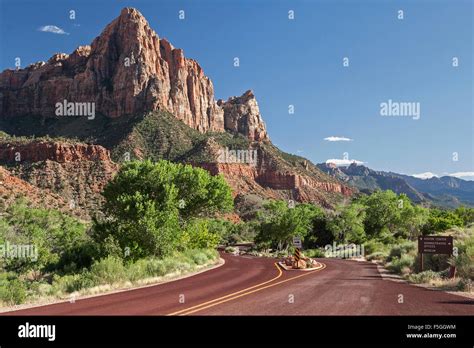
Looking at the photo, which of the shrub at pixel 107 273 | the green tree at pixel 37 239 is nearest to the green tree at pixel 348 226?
the green tree at pixel 37 239

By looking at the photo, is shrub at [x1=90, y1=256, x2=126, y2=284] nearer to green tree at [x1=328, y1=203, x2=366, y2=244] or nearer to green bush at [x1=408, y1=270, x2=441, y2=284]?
green bush at [x1=408, y1=270, x2=441, y2=284]

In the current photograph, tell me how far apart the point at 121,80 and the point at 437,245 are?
16864 cm

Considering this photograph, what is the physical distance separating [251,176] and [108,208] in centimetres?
13237

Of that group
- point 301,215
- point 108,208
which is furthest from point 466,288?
point 301,215

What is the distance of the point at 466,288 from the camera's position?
1517 cm

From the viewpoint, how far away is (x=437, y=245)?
19719 mm

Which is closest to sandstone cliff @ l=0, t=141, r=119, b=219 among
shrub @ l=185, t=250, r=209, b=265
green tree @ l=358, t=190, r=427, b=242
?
shrub @ l=185, t=250, r=209, b=265

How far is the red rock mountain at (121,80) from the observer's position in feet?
543

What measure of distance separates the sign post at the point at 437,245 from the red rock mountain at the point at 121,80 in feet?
477

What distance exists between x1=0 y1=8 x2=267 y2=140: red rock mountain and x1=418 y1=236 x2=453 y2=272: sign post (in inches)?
5724

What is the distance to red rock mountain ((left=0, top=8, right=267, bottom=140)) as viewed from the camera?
165375mm

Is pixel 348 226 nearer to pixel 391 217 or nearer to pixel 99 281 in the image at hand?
pixel 391 217

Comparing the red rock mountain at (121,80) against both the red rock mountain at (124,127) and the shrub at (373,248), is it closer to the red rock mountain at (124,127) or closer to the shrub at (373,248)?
the red rock mountain at (124,127)

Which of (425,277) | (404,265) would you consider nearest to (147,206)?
(404,265)
